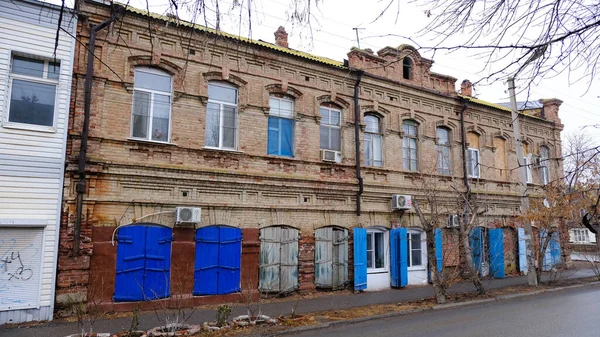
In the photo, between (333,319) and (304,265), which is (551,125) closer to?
(304,265)

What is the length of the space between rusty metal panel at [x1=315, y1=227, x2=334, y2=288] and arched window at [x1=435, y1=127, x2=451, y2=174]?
6220 mm

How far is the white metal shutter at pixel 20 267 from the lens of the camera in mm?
8906

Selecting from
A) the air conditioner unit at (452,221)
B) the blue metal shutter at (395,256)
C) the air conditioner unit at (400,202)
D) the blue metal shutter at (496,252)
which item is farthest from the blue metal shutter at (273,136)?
the blue metal shutter at (496,252)

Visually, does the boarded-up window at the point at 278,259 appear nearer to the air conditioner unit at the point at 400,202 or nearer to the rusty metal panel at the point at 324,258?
the rusty metal panel at the point at 324,258

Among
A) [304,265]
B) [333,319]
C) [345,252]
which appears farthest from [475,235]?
[333,319]

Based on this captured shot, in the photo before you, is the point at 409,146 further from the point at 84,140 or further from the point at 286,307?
the point at 84,140

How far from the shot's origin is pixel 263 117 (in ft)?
41.8

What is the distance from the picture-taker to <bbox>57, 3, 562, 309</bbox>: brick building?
403 inches

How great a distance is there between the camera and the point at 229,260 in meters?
11.5

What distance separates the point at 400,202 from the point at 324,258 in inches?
138

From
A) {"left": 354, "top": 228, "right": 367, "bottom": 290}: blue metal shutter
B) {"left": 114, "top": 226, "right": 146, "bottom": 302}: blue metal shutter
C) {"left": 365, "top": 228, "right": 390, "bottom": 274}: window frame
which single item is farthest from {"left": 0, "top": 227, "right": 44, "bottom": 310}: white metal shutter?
{"left": 365, "top": 228, "right": 390, "bottom": 274}: window frame

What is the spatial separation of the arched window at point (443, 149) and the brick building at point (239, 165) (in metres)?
0.06

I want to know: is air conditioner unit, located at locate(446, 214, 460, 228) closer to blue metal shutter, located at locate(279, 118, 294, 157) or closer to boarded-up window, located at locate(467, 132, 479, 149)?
boarded-up window, located at locate(467, 132, 479, 149)

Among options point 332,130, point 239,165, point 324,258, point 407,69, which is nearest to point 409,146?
point 407,69
